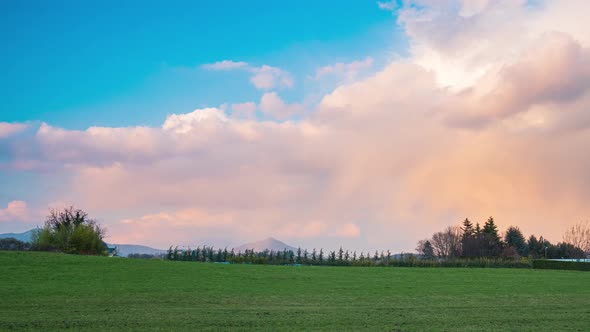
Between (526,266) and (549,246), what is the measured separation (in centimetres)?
3892

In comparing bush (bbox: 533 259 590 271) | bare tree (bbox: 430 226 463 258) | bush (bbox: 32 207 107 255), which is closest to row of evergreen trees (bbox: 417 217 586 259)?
bare tree (bbox: 430 226 463 258)

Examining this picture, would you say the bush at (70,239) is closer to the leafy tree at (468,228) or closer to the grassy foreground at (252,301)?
the grassy foreground at (252,301)

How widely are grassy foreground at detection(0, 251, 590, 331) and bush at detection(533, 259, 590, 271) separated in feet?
72.5

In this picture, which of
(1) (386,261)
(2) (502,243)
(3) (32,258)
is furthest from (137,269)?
(2) (502,243)

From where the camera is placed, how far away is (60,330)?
522 inches

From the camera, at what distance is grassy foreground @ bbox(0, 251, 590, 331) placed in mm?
14742

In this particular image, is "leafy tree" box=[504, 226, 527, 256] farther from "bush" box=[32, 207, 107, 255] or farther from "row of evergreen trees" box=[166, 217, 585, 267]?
"bush" box=[32, 207, 107, 255]

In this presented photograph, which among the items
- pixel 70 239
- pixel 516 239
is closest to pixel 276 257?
pixel 70 239

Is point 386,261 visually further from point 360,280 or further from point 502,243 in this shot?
point 502,243

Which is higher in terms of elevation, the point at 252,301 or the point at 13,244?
the point at 13,244

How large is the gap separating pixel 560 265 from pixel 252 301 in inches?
1693

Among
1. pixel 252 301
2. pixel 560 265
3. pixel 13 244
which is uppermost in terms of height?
pixel 13 244

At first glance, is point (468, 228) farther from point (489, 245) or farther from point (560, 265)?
point (560, 265)

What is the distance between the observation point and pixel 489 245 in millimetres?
81000
